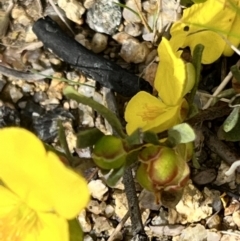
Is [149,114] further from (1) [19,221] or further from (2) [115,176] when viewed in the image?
(1) [19,221]

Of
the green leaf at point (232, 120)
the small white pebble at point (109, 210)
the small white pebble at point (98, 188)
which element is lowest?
the small white pebble at point (109, 210)

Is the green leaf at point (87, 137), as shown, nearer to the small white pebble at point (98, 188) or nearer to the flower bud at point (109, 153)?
the flower bud at point (109, 153)

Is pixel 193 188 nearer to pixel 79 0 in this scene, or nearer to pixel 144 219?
pixel 144 219

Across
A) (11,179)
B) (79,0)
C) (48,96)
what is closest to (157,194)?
(11,179)

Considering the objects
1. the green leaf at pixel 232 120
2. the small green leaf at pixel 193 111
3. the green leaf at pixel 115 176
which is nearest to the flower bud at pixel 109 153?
the green leaf at pixel 115 176

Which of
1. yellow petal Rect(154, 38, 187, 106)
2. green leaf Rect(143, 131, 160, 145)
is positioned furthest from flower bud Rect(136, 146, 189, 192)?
yellow petal Rect(154, 38, 187, 106)
